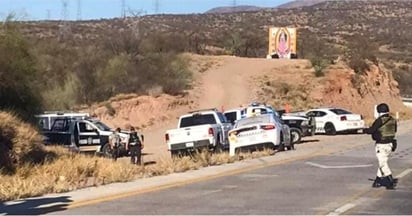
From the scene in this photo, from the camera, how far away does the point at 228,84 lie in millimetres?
68188

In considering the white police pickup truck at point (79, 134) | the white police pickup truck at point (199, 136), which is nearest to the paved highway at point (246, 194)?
the white police pickup truck at point (199, 136)

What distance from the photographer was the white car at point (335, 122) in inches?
1802

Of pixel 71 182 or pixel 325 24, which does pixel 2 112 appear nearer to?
pixel 71 182

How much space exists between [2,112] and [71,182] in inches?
432

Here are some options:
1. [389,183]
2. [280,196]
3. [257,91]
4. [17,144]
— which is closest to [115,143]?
[17,144]

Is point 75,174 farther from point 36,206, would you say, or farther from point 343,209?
point 343,209

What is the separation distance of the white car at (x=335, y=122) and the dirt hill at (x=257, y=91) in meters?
11.0

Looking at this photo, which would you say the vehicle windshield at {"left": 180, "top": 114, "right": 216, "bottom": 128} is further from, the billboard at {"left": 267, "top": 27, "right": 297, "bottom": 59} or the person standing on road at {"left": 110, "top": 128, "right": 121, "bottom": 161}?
the billboard at {"left": 267, "top": 27, "right": 297, "bottom": 59}

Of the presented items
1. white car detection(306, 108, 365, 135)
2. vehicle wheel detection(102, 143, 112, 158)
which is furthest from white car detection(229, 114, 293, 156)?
white car detection(306, 108, 365, 135)

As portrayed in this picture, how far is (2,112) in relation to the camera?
28219 mm

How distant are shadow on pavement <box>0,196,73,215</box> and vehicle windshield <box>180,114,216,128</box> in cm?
1766

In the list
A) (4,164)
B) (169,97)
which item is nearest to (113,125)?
(169,97)

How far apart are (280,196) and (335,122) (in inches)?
1207

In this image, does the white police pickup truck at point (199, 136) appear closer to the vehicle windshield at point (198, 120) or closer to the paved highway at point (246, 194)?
the vehicle windshield at point (198, 120)
